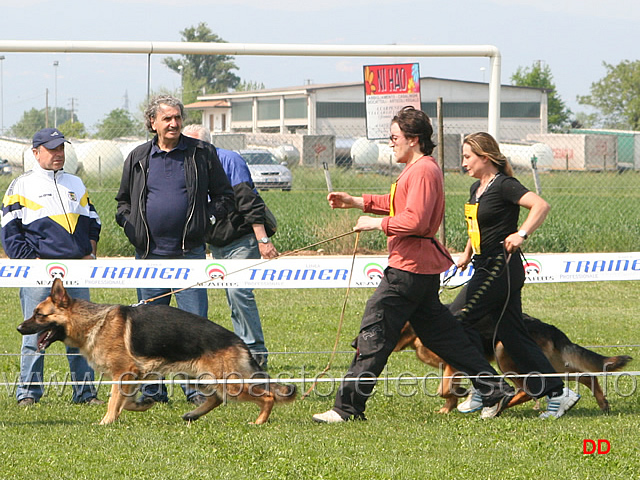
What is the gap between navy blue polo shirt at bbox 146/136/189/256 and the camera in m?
6.11

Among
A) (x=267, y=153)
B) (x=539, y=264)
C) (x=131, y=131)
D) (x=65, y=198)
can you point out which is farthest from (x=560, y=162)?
(x=65, y=198)

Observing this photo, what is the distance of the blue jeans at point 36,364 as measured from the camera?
6.21 meters

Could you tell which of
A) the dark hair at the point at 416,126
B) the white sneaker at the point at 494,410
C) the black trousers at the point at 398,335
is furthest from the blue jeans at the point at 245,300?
the dark hair at the point at 416,126

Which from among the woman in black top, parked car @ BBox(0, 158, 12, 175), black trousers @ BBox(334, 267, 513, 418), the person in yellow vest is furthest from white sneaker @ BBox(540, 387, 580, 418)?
parked car @ BBox(0, 158, 12, 175)

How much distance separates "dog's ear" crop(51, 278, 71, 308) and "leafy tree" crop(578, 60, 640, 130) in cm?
7366

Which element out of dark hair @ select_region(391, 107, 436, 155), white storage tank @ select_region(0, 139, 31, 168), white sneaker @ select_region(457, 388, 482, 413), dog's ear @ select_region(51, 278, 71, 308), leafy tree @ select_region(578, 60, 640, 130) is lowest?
white sneaker @ select_region(457, 388, 482, 413)

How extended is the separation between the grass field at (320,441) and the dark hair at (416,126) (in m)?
1.78

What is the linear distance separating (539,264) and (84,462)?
3.78 metres

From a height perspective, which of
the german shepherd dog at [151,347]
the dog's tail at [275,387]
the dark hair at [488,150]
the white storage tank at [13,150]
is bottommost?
the dog's tail at [275,387]

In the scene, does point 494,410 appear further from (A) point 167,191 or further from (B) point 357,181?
(B) point 357,181

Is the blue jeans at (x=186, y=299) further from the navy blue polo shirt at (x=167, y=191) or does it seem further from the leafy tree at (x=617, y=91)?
the leafy tree at (x=617, y=91)

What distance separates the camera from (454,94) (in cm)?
5044

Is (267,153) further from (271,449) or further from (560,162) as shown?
(271,449)

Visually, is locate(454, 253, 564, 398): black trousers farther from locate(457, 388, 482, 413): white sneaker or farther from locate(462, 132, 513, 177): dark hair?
locate(462, 132, 513, 177): dark hair
